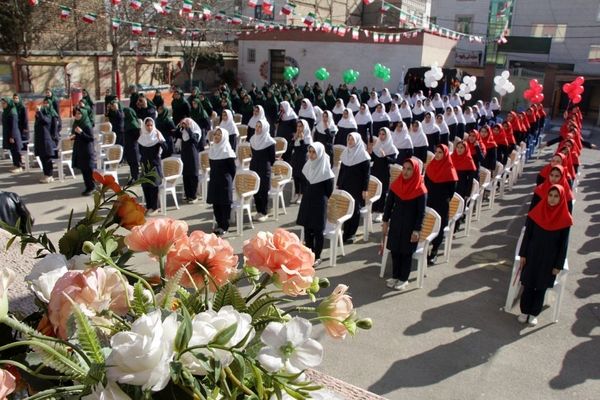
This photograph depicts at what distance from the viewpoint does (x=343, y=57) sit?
1047 inches

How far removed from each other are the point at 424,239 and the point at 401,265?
43 cm

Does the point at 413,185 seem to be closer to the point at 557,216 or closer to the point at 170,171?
the point at 557,216

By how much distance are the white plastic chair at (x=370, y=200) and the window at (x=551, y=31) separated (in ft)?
84.1

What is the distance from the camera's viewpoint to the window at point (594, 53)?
27438mm

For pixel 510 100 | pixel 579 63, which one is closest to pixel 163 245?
pixel 510 100

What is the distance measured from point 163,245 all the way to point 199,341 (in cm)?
42

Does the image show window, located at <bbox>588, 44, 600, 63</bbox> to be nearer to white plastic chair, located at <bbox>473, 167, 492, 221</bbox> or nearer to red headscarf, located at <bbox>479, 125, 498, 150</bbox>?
red headscarf, located at <bbox>479, 125, 498, 150</bbox>

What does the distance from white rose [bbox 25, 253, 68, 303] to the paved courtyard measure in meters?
3.22

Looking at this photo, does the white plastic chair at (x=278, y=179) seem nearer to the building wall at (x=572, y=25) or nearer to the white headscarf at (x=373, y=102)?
the white headscarf at (x=373, y=102)

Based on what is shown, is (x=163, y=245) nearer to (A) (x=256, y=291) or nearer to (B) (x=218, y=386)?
(A) (x=256, y=291)

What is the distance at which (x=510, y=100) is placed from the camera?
28156 millimetres

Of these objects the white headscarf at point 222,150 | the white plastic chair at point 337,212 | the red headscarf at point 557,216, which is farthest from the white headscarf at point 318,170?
the red headscarf at point 557,216

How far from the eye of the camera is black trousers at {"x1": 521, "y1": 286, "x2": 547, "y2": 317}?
5.35m

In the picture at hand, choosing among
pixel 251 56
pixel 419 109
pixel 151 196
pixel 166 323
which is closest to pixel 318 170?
pixel 151 196
